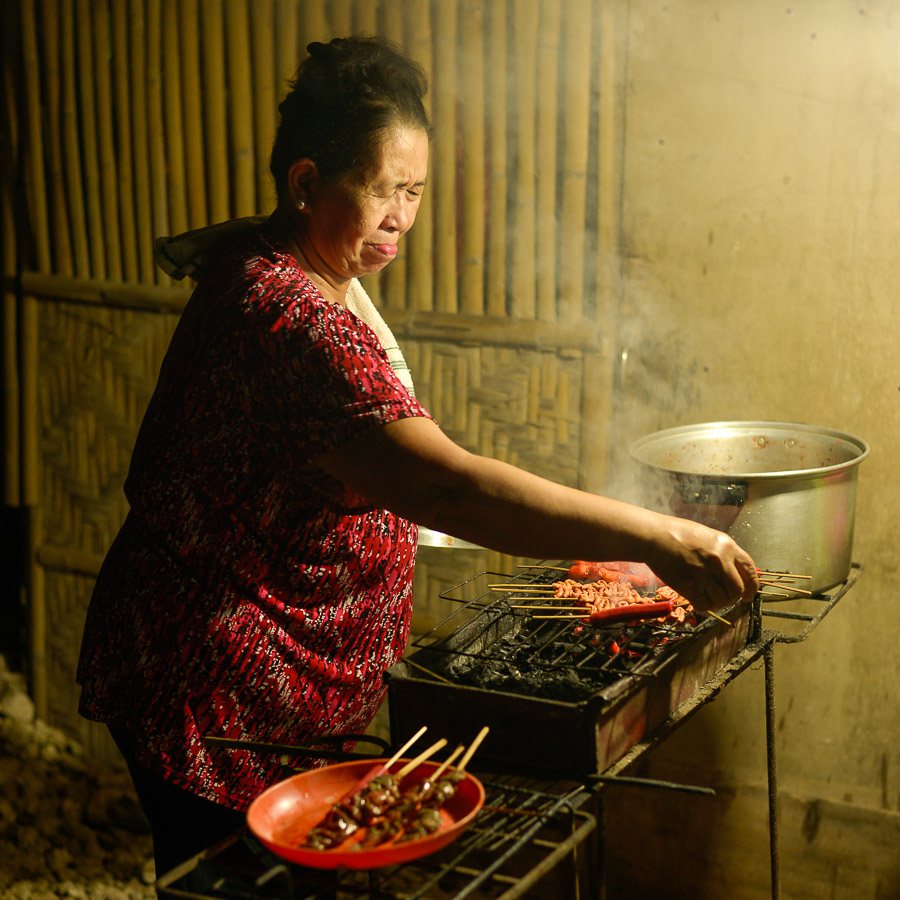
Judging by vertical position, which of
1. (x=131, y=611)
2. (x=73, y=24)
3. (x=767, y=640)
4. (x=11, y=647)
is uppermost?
(x=73, y=24)

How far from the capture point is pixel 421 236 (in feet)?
13.9

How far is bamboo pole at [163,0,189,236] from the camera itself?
453 cm

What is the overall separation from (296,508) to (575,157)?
2260 millimetres

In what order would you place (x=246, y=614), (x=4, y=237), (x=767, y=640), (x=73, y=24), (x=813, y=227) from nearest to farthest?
(x=246, y=614) < (x=767, y=640) < (x=813, y=227) < (x=73, y=24) < (x=4, y=237)

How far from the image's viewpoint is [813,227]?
144 inches

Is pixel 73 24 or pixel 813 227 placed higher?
pixel 73 24

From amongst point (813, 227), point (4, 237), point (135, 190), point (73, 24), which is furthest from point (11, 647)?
point (813, 227)

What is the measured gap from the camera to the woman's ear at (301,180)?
2352 millimetres

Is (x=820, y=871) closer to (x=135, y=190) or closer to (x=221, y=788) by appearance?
(x=221, y=788)

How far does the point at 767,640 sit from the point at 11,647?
4.38 meters

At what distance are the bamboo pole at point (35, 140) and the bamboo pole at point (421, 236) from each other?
6.44 ft

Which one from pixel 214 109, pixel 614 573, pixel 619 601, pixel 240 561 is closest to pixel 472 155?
pixel 214 109

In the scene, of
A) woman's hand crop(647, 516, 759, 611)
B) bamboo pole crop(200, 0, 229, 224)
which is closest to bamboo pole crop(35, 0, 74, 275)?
bamboo pole crop(200, 0, 229, 224)

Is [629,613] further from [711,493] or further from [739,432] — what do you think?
[739,432]
